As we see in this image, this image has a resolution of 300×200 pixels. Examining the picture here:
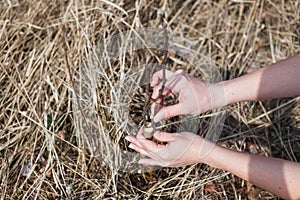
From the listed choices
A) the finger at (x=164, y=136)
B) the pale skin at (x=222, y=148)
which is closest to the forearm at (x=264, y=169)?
the pale skin at (x=222, y=148)

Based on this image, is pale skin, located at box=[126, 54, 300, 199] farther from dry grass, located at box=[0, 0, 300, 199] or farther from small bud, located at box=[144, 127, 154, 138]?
dry grass, located at box=[0, 0, 300, 199]

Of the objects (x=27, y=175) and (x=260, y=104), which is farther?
(x=260, y=104)

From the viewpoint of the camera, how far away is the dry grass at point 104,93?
1334 mm

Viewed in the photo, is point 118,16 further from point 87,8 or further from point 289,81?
point 289,81

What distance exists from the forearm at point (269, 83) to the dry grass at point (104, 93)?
0.25 meters

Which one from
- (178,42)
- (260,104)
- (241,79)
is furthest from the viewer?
(178,42)

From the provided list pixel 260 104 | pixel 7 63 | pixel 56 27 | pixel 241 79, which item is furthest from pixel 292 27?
pixel 7 63

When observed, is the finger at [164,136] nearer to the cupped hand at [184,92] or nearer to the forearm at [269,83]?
the cupped hand at [184,92]

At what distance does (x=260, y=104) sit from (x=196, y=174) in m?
0.38

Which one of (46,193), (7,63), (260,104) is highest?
(7,63)

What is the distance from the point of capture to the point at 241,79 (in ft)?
4.14

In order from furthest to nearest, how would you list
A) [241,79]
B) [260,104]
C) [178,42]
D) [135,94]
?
[178,42], [260,104], [135,94], [241,79]

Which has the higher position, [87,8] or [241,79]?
[87,8]

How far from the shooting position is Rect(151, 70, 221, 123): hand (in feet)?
4.02
